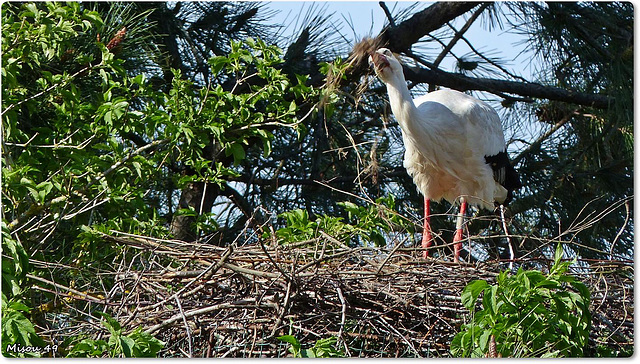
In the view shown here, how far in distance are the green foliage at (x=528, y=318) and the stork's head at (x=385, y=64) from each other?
2069 mm

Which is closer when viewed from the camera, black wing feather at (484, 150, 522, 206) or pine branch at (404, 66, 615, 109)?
black wing feather at (484, 150, 522, 206)

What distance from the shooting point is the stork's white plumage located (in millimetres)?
5230

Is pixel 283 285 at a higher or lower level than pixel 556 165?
lower

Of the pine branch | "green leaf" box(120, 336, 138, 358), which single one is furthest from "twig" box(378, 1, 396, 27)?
"green leaf" box(120, 336, 138, 358)

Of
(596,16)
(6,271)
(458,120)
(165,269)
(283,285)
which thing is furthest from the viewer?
(596,16)

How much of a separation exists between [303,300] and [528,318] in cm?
96

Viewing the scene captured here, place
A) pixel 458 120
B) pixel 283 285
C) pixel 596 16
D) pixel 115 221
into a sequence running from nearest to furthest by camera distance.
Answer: pixel 283 285
pixel 115 221
pixel 458 120
pixel 596 16

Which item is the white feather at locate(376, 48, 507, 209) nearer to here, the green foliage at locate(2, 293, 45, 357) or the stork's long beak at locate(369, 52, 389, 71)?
the stork's long beak at locate(369, 52, 389, 71)

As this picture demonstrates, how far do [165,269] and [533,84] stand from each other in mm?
3156

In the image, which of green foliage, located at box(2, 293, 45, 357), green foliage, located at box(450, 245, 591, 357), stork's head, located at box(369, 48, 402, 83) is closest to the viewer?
green foliage, located at box(2, 293, 45, 357)

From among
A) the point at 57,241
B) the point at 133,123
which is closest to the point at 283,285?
the point at 133,123

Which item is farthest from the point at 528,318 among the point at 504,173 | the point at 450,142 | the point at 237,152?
the point at 504,173

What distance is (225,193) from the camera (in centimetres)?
613

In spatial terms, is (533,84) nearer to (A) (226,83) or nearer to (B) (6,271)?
(A) (226,83)
